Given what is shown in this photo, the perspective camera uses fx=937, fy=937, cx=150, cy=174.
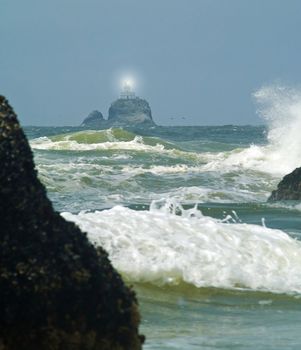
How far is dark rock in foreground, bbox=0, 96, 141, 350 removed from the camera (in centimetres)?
Answer: 364

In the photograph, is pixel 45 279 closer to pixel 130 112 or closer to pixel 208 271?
pixel 208 271

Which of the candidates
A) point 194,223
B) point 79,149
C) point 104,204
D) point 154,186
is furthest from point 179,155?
point 194,223

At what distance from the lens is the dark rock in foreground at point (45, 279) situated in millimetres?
3643

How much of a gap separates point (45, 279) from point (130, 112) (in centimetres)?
12201

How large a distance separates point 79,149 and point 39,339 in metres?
39.9

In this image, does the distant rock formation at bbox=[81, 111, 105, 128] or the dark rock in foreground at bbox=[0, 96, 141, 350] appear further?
the distant rock formation at bbox=[81, 111, 105, 128]

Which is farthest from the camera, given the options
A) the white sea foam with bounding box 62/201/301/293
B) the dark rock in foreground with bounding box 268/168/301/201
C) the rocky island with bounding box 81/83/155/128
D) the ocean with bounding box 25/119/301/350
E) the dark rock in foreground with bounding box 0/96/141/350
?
the rocky island with bounding box 81/83/155/128

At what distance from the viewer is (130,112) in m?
125

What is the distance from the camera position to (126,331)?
3924 millimetres

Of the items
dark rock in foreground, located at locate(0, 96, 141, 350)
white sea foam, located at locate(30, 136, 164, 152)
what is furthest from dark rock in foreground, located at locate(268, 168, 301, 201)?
white sea foam, located at locate(30, 136, 164, 152)

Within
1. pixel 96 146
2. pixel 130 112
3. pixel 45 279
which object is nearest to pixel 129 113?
pixel 130 112

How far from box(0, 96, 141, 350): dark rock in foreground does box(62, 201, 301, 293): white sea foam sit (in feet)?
13.1

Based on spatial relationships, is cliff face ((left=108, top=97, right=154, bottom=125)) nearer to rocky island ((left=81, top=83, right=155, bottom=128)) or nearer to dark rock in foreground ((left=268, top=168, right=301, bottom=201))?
rocky island ((left=81, top=83, right=155, bottom=128))

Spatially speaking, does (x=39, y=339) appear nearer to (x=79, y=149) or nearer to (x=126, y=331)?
(x=126, y=331)
